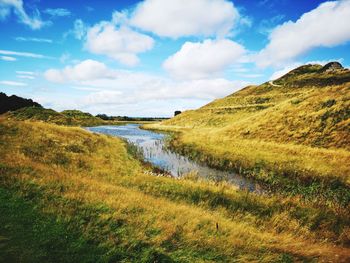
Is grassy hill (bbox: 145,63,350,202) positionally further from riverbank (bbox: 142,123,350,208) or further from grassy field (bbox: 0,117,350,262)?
grassy field (bbox: 0,117,350,262)

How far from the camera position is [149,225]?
10211 millimetres

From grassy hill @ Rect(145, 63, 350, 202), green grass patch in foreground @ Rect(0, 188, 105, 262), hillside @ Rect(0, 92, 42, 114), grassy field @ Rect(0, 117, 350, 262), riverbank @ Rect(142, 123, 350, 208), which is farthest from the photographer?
hillside @ Rect(0, 92, 42, 114)

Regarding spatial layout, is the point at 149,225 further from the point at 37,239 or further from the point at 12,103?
the point at 12,103

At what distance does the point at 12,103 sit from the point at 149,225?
100 m

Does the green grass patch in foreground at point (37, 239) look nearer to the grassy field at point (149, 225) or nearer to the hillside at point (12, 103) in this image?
the grassy field at point (149, 225)

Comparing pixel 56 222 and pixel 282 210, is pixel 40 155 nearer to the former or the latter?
pixel 56 222

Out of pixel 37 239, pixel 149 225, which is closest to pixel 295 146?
pixel 149 225

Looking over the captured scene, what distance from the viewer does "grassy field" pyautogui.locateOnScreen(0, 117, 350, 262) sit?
27.5 ft

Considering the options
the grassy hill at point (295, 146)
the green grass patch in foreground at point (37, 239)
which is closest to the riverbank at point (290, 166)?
the grassy hill at point (295, 146)

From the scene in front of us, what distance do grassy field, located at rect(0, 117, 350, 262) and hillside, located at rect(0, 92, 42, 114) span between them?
80.3 meters

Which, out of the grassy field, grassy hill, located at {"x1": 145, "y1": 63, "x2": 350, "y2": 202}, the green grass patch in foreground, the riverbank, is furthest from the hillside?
the green grass patch in foreground

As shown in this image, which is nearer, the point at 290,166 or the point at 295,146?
the point at 290,166

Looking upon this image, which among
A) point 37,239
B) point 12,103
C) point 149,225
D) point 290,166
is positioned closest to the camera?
point 37,239

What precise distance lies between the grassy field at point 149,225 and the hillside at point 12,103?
263 feet
